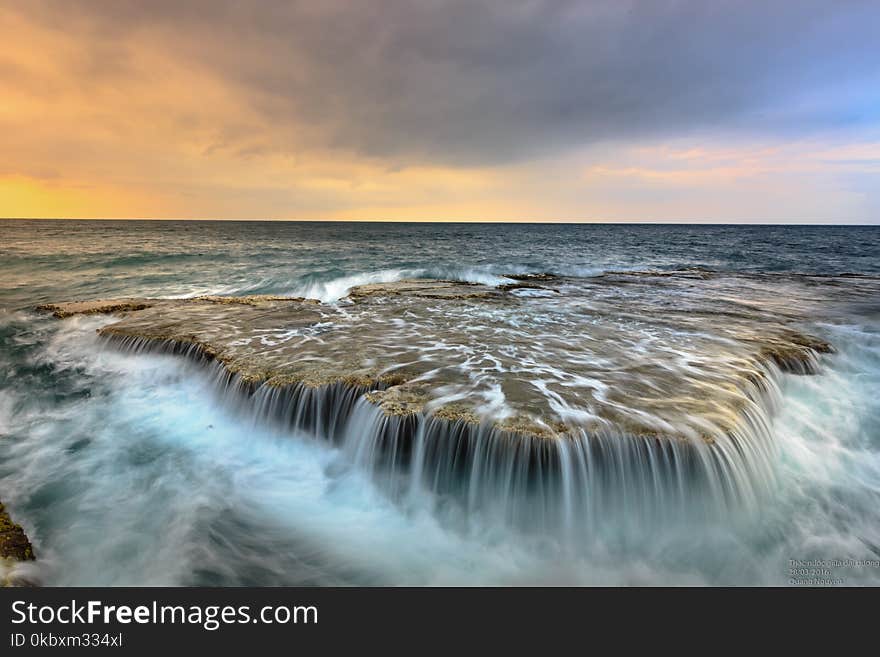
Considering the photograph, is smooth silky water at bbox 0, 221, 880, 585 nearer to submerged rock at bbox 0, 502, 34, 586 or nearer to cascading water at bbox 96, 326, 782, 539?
cascading water at bbox 96, 326, 782, 539

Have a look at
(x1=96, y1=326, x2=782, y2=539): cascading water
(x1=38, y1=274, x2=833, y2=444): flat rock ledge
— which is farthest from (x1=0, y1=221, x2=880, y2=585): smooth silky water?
(x1=38, y1=274, x2=833, y2=444): flat rock ledge

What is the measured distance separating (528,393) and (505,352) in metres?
2.02

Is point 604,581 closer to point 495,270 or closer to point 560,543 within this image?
point 560,543

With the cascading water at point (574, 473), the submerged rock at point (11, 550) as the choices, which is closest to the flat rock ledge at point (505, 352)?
the cascading water at point (574, 473)

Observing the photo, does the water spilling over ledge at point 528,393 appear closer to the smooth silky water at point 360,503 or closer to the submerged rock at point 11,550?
the smooth silky water at point 360,503

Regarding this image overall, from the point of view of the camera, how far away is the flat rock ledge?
5465 mm

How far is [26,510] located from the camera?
16.8ft

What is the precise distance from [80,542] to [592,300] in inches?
537

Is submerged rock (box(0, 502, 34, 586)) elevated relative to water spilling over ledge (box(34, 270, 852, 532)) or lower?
lower

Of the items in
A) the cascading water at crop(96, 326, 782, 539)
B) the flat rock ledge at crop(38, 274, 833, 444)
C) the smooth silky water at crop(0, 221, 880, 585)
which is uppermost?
the flat rock ledge at crop(38, 274, 833, 444)

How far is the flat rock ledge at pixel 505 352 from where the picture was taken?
5465 millimetres

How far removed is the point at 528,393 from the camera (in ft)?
19.4

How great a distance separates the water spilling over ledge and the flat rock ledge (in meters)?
0.04

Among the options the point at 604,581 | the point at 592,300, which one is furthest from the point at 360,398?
the point at 592,300
